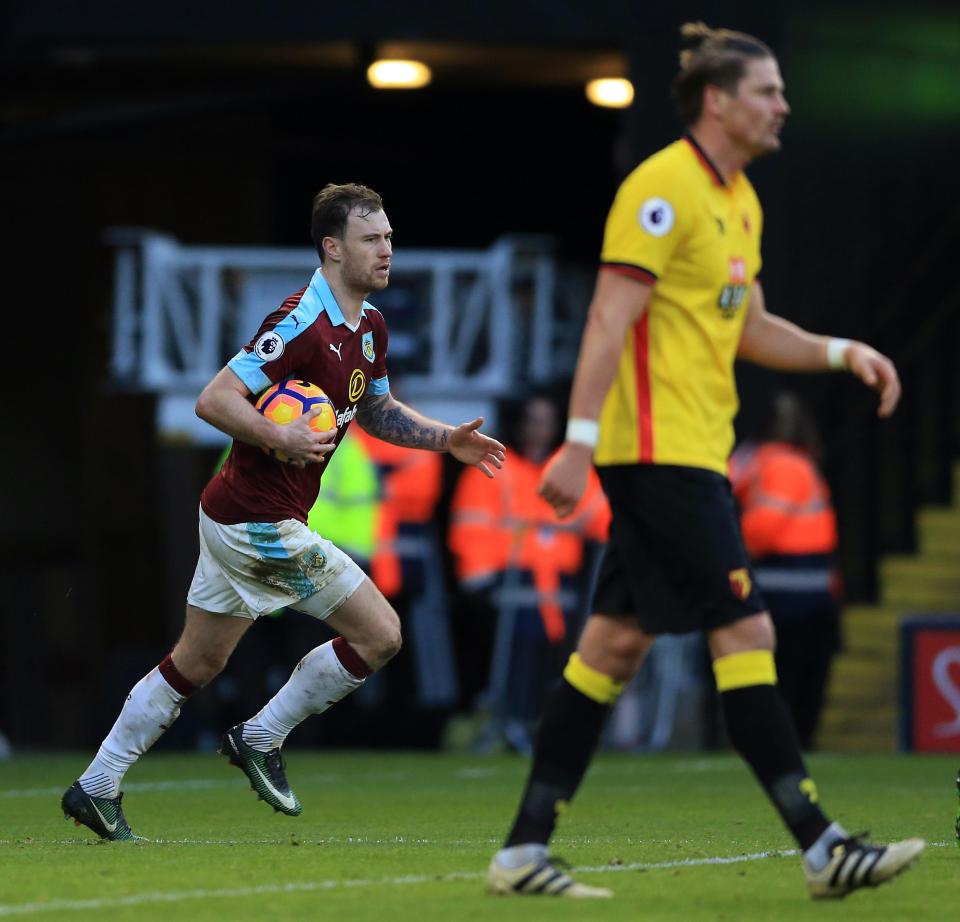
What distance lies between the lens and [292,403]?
7398 millimetres

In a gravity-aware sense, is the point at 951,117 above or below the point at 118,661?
above

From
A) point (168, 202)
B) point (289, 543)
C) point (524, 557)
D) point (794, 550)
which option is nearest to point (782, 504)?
point (794, 550)

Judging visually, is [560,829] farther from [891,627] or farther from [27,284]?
[27,284]

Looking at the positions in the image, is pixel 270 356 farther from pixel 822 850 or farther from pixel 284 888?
pixel 822 850

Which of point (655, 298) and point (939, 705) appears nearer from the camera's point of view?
point (655, 298)

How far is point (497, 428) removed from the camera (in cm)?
1688

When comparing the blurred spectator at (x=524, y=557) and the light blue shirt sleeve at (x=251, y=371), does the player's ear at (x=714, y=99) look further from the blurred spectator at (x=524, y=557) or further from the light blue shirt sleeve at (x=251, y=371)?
the blurred spectator at (x=524, y=557)

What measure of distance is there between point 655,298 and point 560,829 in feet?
9.36

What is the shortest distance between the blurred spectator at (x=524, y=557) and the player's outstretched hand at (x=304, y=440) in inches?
288

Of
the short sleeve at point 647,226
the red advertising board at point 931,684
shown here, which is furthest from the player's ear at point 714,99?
the red advertising board at point 931,684

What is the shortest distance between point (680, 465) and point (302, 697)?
2386 millimetres

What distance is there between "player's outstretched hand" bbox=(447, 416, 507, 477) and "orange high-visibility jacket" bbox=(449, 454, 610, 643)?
7273 mm

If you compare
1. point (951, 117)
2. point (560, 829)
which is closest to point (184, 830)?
point (560, 829)

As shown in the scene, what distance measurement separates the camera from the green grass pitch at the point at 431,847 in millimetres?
5773
